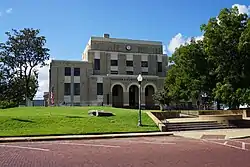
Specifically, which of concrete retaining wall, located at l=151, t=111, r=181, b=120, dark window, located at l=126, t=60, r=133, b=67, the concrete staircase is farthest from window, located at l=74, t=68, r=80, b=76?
the concrete staircase

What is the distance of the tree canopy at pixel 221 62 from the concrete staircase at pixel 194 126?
6.06 metres

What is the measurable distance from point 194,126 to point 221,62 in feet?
37.9

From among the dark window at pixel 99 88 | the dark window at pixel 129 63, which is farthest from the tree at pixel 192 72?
the dark window at pixel 129 63

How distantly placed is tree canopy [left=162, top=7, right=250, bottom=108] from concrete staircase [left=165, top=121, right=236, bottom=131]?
19.9 feet

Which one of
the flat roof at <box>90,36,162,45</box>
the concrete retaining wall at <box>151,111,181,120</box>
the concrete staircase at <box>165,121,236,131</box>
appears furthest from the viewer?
the flat roof at <box>90,36,162,45</box>

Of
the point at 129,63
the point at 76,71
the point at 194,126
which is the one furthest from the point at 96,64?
the point at 194,126

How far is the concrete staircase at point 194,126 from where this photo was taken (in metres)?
24.2

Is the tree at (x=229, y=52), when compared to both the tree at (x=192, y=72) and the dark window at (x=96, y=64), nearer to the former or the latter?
the tree at (x=192, y=72)

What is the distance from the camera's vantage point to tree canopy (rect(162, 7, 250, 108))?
32.5 m

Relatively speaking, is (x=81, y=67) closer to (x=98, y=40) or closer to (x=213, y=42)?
(x=98, y=40)

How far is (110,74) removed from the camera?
2376 inches

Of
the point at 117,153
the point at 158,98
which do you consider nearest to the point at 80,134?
the point at 117,153

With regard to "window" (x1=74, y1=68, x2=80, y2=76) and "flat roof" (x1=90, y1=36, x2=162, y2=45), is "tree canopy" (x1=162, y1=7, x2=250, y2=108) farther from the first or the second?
"flat roof" (x1=90, y1=36, x2=162, y2=45)

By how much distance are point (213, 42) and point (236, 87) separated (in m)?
5.10
